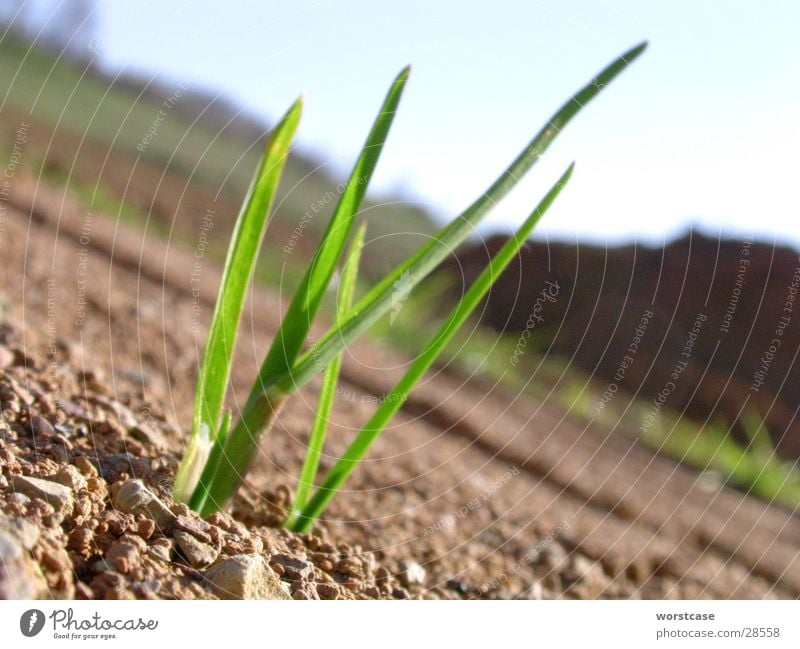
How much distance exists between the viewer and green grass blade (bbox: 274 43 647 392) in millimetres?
1047

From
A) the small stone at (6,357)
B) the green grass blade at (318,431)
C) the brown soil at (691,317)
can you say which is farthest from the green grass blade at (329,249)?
the brown soil at (691,317)

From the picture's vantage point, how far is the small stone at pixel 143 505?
3.27 feet

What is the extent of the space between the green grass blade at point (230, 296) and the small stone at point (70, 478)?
149 millimetres

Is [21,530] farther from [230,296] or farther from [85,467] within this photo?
[230,296]

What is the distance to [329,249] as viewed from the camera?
1111 mm

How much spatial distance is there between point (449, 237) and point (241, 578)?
467 mm

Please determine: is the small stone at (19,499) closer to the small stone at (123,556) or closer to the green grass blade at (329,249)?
the small stone at (123,556)

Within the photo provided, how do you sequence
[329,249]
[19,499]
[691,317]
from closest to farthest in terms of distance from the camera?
[19,499], [329,249], [691,317]

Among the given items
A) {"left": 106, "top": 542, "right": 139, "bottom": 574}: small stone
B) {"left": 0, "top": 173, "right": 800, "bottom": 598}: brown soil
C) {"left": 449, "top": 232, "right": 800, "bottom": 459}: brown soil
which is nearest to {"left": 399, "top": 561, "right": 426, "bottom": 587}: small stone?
{"left": 0, "top": 173, "right": 800, "bottom": 598}: brown soil

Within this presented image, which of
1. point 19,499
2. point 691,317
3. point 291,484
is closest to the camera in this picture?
point 19,499

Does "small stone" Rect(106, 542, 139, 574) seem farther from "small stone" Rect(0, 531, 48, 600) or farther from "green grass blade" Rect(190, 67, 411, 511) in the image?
"green grass blade" Rect(190, 67, 411, 511)

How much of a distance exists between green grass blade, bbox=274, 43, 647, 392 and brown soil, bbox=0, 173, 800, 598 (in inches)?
10.1

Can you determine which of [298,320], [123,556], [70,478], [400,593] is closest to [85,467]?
[70,478]
